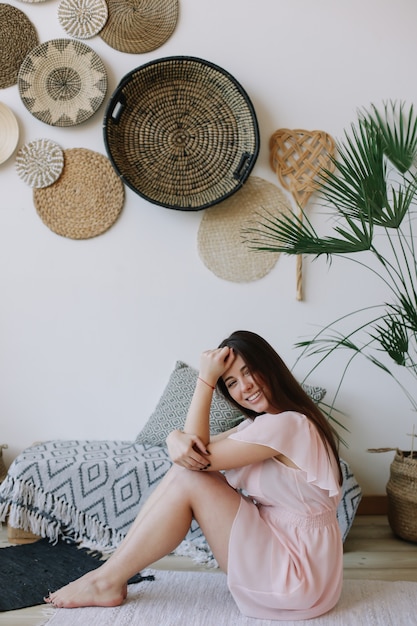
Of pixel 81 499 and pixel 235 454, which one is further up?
pixel 235 454

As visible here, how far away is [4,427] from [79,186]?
1128mm

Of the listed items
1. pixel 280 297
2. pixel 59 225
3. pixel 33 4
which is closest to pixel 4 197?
pixel 59 225

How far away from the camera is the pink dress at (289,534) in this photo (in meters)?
1.87

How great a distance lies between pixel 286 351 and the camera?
10.3ft

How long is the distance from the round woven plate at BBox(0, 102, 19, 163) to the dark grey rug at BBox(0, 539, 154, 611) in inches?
64.1

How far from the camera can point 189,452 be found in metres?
1.88

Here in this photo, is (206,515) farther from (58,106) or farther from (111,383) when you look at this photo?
(58,106)

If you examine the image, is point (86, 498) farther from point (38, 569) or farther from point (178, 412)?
point (178, 412)

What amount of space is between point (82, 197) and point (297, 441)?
1687mm

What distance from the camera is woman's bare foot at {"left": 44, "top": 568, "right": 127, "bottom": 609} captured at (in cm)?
195

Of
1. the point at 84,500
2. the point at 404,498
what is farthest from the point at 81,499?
the point at 404,498

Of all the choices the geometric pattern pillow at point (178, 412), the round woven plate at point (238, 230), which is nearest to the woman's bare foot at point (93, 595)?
the geometric pattern pillow at point (178, 412)

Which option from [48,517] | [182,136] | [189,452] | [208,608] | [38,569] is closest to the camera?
[189,452]

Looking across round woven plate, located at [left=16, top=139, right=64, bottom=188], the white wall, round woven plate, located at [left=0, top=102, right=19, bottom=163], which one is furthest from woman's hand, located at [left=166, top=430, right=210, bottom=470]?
round woven plate, located at [left=0, top=102, right=19, bottom=163]
